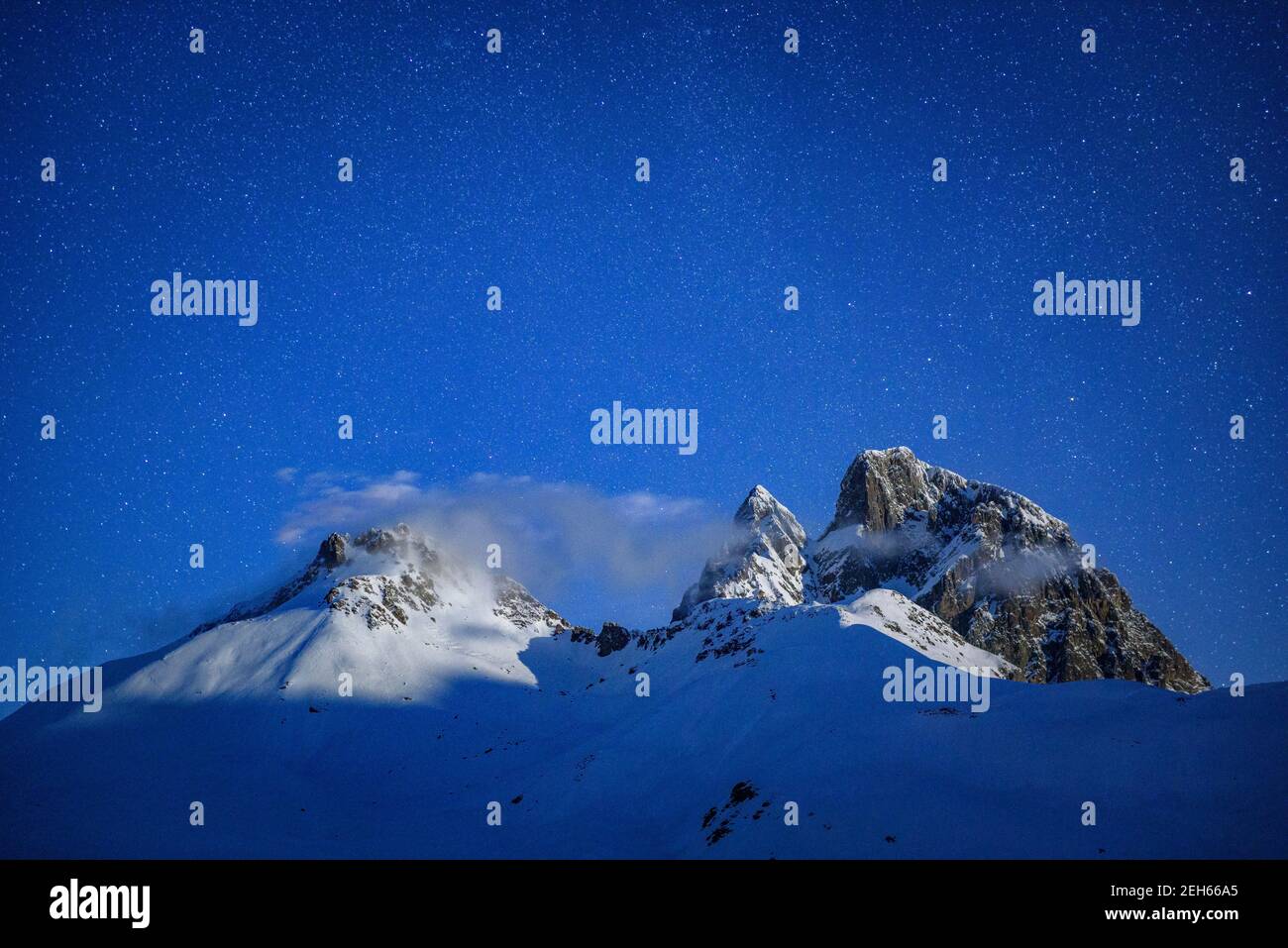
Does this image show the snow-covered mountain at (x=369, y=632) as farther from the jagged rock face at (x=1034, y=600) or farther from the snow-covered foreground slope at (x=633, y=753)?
the jagged rock face at (x=1034, y=600)

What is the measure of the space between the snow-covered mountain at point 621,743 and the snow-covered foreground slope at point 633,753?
0.24 metres

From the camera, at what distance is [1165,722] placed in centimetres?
3247

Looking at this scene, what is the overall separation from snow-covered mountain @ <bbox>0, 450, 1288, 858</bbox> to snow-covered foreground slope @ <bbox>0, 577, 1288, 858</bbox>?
0.24 m

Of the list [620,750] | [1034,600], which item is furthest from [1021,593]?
[620,750]

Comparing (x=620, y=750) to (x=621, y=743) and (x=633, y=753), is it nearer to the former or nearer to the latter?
(x=621, y=743)

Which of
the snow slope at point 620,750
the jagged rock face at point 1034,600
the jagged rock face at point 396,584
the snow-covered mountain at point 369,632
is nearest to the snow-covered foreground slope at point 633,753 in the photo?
the snow slope at point 620,750

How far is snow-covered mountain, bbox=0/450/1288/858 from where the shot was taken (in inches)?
1158

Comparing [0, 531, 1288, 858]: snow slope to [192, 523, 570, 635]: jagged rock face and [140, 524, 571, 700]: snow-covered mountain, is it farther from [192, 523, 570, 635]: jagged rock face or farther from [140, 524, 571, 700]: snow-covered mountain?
[192, 523, 570, 635]: jagged rock face

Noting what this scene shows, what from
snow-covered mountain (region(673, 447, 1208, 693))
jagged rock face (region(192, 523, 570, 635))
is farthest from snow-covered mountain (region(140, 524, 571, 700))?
snow-covered mountain (region(673, 447, 1208, 693))

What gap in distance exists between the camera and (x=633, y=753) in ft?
205

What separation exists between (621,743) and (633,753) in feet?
15.5

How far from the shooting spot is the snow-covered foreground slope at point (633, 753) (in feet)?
94.7
